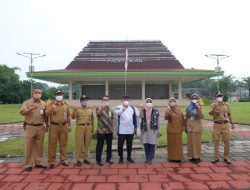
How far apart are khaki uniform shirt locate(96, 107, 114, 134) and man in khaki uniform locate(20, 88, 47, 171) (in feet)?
4.10

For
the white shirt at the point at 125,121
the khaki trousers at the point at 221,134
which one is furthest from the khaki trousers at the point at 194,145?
the white shirt at the point at 125,121

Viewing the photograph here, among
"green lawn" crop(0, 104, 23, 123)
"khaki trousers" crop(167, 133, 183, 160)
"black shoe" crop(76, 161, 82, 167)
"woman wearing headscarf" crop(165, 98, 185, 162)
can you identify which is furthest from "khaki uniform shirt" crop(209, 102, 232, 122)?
"green lawn" crop(0, 104, 23, 123)

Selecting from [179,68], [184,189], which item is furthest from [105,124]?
[179,68]

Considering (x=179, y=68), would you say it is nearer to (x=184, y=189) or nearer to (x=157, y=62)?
(x=157, y=62)

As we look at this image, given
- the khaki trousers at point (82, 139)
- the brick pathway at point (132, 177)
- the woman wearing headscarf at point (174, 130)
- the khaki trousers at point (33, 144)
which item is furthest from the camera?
the woman wearing headscarf at point (174, 130)

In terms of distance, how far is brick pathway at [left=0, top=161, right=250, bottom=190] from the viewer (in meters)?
5.67

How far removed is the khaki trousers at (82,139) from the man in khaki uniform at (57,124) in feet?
0.88

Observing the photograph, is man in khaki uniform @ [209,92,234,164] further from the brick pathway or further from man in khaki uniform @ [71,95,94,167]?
man in khaki uniform @ [71,95,94,167]

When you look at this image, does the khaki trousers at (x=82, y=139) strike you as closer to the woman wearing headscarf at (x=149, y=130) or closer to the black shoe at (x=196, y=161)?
the woman wearing headscarf at (x=149, y=130)

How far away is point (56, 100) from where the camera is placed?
24.0 ft

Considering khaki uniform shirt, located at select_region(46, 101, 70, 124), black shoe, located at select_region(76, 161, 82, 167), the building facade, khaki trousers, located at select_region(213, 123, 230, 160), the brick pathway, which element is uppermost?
the building facade

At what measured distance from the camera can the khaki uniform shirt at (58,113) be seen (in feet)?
23.6

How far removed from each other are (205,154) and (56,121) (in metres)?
3.86

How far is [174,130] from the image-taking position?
25.1 ft
